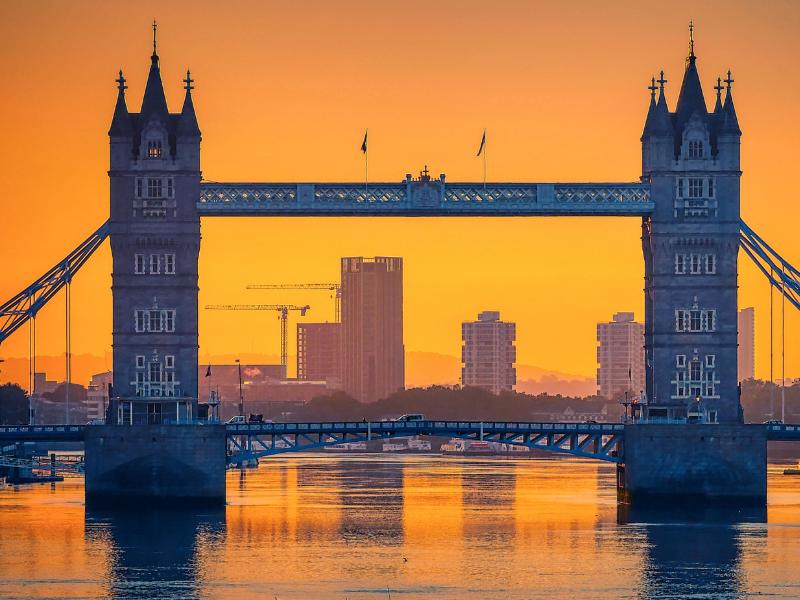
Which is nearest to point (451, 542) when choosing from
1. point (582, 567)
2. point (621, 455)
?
point (582, 567)

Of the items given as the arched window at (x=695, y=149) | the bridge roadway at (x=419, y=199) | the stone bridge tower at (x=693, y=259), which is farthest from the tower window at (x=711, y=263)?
the arched window at (x=695, y=149)

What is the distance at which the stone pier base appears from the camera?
7407 inches

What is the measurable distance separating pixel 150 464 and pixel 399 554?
1427 inches

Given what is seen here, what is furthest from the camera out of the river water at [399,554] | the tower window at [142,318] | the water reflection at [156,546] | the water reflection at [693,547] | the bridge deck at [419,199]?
the tower window at [142,318]

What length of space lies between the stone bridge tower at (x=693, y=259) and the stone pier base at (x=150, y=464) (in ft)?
127

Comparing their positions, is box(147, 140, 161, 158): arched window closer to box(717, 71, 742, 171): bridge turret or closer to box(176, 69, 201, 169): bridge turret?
box(176, 69, 201, 169): bridge turret

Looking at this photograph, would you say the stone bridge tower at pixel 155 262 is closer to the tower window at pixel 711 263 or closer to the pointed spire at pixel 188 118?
the pointed spire at pixel 188 118

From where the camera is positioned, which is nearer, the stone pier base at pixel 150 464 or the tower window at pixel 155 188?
the stone pier base at pixel 150 464

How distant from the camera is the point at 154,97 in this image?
19438cm

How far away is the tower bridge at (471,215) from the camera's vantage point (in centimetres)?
19250

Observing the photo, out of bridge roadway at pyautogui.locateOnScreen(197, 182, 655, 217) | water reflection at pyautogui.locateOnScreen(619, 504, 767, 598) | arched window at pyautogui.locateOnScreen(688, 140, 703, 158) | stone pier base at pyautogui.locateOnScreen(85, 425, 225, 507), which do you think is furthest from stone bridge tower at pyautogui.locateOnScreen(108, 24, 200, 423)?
arched window at pyautogui.locateOnScreen(688, 140, 703, 158)

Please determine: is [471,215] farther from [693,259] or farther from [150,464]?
[150,464]

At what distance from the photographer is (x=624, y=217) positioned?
196750 millimetres

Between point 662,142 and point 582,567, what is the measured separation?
54.3m
